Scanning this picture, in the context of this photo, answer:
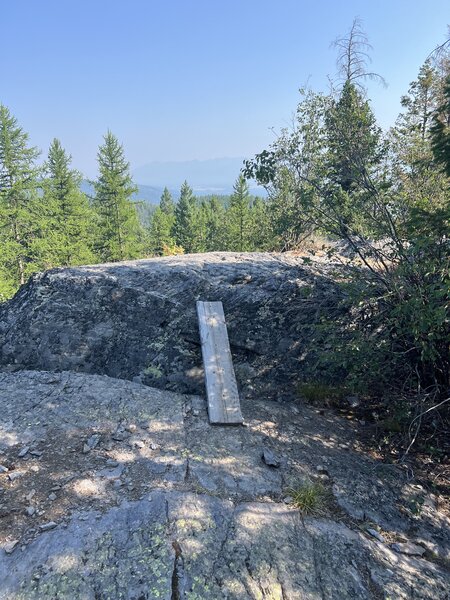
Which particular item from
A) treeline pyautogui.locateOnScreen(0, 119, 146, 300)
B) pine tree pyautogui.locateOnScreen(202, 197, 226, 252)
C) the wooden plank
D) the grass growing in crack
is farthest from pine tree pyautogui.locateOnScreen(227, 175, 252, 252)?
the grass growing in crack

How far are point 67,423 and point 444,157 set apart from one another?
517cm

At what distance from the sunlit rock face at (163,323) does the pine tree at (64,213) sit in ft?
55.5

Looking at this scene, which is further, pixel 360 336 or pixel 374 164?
pixel 374 164

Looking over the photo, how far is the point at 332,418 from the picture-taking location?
5023 millimetres

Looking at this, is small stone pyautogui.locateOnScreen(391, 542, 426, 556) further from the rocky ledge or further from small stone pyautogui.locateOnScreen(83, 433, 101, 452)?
small stone pyautogui.locateOnScreen(83, 433, 101, 452)

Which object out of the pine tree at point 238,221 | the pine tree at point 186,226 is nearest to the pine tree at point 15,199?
the pine tree at point 238,221

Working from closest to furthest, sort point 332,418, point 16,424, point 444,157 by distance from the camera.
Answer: point 444,157
point 16,424
point 332,418

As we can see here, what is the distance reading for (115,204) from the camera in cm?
2481

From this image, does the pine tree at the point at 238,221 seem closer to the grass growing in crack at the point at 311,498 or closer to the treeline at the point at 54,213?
the treeline at the point at 54,213

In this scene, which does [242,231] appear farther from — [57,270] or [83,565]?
[83,565]

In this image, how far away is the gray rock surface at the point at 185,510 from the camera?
2.60 metres

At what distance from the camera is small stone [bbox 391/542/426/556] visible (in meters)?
3.10

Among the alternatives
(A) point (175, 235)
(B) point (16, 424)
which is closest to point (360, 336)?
(B) point (16, 424)

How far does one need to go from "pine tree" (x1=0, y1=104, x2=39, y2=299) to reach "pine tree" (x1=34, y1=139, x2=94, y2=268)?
3.80 ft
